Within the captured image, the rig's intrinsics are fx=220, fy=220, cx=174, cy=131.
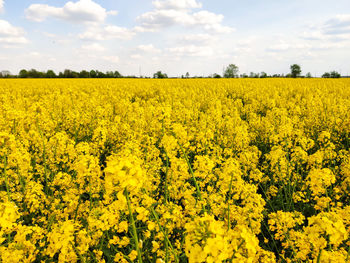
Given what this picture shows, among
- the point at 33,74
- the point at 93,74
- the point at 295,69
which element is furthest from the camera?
the point at 295,69

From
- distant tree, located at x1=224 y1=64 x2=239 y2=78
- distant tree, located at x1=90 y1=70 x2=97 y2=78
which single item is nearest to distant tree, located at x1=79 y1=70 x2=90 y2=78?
distant tree, located at x1=90 y1=70 x2=97 y2=78

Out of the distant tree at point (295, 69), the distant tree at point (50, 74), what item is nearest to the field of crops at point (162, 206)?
the distant tree at point (50, 74)

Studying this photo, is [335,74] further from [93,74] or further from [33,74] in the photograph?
[33,74]

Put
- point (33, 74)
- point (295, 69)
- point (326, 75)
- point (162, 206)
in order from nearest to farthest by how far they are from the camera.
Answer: point (162, 206)
point (33, 74)
point (326, 75)
point (295, 69)

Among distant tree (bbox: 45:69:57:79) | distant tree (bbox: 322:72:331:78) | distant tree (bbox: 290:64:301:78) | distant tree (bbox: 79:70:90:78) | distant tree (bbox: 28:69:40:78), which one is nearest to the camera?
distant tree (bbox: 45:69:57:79)

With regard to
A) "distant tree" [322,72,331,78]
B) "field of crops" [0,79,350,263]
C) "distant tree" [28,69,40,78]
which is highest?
"distant tree" [322,72,331,78]

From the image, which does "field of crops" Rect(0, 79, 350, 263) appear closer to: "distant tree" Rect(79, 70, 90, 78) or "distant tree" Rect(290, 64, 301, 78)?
"distant tree" Rect(79, 70, 90, 78)

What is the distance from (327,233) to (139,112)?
16.6 feet

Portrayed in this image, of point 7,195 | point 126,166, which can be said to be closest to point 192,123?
point 7,195

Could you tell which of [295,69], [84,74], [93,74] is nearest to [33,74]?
[84,74]

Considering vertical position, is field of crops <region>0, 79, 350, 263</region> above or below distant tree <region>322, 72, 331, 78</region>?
below

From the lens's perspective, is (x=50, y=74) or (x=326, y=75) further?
(x=326, y=75)

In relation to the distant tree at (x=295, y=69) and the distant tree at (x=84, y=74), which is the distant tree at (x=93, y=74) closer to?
the distant tree at (x=84, y=74)

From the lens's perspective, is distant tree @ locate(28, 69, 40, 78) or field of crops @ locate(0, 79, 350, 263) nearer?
field of crops @ locate(0, 79, 350, 263)
